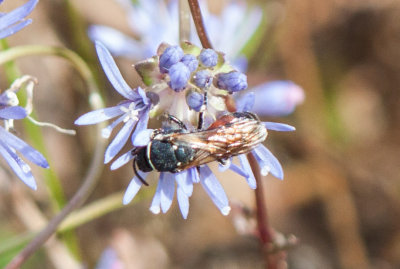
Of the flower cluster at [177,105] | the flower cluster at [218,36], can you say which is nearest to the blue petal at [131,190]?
the flower cluster at [177,105]

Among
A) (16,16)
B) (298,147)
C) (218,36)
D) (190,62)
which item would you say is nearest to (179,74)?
(190,62)

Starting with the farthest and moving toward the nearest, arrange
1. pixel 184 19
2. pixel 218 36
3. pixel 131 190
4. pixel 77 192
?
pixel 218 36 < pixel 77 192 < pixel 184 19 < pixel 131 190

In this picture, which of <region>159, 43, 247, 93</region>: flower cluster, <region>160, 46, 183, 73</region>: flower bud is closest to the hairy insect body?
<region>159, 43, 247, 93</region>: flower cluster

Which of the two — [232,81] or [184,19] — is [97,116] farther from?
[184,19]

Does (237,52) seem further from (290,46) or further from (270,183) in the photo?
(270,183)

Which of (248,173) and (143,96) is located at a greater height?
(143,96)

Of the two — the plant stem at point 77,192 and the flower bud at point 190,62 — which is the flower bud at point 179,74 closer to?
the flower bud at point 190,62

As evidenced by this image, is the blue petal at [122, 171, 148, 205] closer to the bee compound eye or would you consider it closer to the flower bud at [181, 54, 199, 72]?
the bee compound eye
